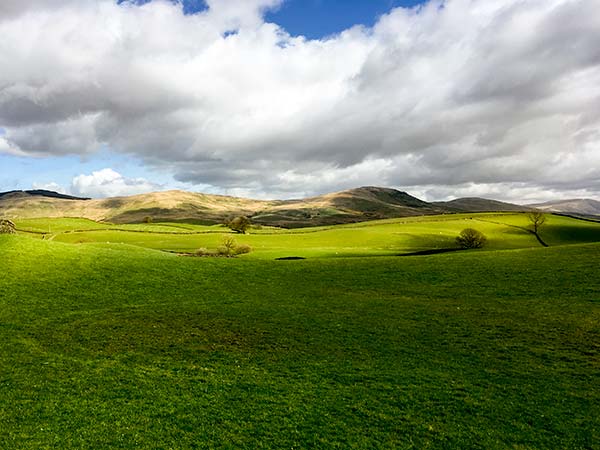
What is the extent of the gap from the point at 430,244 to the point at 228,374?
3865 inches

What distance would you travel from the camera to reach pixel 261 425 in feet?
61.2

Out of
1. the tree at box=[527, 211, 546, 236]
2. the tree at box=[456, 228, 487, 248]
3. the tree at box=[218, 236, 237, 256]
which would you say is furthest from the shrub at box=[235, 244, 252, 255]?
the tree at box=[527, 211, 546, 236]

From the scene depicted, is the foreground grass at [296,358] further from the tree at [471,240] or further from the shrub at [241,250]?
the tree at [471,240]

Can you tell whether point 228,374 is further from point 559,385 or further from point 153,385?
point 559,385

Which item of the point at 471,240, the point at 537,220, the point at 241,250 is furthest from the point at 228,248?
the point at 537,220

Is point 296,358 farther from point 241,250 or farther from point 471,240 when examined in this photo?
point 471,240

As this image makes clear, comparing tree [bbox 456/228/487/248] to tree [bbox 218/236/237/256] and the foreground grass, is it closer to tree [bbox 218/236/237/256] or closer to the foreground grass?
the foreground grass

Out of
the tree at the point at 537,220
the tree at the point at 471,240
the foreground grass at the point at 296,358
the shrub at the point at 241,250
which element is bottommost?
the foreground grass at the point at 296,358

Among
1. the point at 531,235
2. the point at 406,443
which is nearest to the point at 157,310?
the point at 406,443

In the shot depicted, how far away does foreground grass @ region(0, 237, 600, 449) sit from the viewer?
59.9ft

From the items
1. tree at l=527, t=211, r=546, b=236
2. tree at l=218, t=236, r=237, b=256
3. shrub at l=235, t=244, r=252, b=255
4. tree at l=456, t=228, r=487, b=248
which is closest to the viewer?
tree at l=218, t=236, r=237, b=256

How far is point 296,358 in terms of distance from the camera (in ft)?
86.4

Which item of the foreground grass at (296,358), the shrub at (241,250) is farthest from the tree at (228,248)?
the foreground grass at (296,358)

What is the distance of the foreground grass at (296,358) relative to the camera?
18.2 meters
